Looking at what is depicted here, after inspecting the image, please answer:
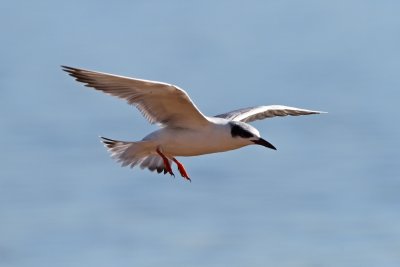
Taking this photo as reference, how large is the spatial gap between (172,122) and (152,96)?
0.54m

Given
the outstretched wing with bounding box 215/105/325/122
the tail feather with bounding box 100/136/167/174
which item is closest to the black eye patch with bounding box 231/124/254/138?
the tail feather with bounding box 100/136/167/174

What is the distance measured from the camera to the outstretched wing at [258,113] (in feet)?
48.8

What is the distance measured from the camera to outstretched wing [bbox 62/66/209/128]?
12.7 metres

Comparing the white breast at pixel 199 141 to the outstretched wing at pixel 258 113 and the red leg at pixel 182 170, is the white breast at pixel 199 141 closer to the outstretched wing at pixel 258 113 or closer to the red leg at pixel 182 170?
the red leg at pixel 182 170

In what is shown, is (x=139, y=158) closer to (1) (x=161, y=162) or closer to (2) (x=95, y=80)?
(1) (x=161, y=162)

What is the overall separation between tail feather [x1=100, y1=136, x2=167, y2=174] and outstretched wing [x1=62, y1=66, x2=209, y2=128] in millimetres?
403

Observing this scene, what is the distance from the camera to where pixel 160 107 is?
13281mm

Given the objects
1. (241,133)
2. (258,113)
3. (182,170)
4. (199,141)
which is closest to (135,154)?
(182,170)

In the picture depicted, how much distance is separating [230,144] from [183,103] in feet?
2.51

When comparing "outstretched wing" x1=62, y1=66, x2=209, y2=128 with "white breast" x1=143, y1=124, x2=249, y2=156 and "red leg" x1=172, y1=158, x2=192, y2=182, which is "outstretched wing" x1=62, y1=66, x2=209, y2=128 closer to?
"white breast" x1=143, y1=124, x2=249, y2=156

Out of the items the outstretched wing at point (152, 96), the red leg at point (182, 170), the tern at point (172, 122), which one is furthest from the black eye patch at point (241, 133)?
the red leg at point (182, 170)

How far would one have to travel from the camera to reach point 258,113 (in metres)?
15.3

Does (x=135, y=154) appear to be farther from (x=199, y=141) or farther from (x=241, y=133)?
(x=241, y=133)

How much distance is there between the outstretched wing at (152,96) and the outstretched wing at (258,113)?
1.44 metres
